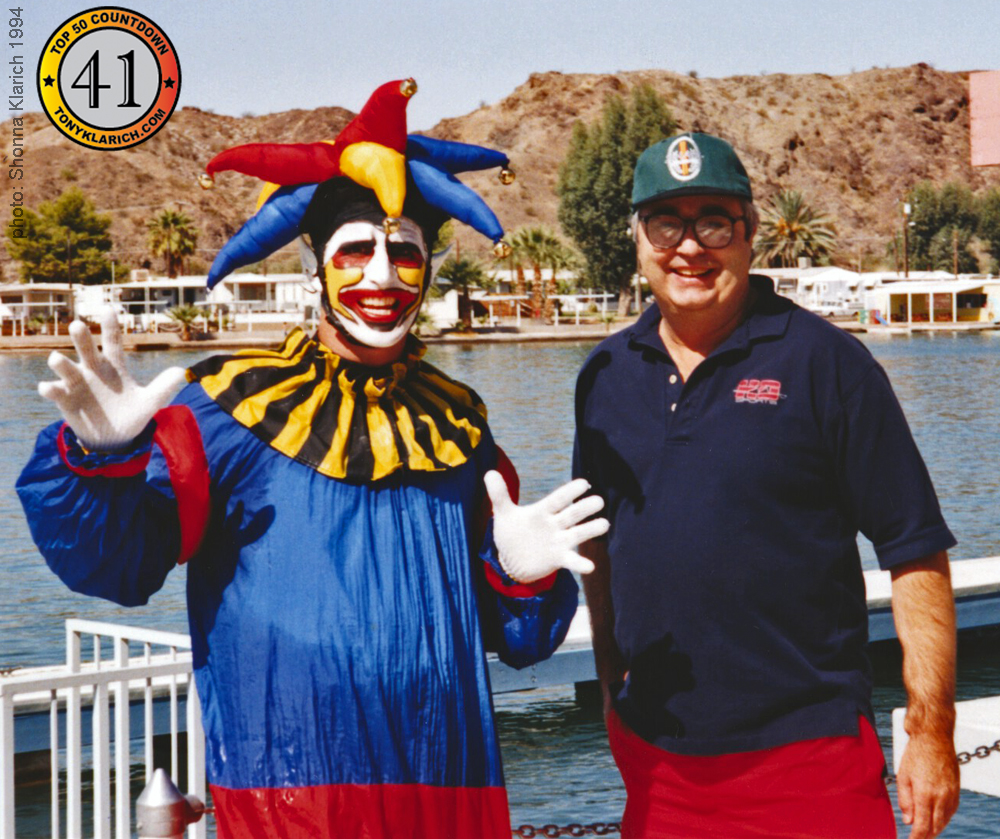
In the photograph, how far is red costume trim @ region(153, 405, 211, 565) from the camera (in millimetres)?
2572

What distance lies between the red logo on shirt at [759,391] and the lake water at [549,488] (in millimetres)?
4391

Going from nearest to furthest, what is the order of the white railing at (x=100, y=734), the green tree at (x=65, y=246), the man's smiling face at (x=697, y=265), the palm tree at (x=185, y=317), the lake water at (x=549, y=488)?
the man's smiling face at (x=697, y=265) < the white railing at (x=100, y=734) < the lake water at (x=549, y=488) < the palm tree at (x=185, y=317) < the green tree at (x=65, y=246)

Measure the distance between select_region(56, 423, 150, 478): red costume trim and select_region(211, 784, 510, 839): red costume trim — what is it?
649mm

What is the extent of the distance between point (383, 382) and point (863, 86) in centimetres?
13898

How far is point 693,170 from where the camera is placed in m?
2.93

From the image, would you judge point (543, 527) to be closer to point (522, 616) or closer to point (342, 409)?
point (522, 616)

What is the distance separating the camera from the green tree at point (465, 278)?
52.9m

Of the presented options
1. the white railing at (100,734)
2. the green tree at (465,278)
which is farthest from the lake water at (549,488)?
the green tree at (465,278)

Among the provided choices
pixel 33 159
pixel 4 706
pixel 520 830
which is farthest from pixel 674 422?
pixel 33 159

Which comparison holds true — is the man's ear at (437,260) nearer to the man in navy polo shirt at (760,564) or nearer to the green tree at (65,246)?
the man in navy polo shirt at (760,564)

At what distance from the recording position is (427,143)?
2973mm

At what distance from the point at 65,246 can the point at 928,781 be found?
76178 mm

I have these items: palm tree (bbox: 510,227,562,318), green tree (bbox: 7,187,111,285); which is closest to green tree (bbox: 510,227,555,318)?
palm tree (bbox: 510,227,562,318)

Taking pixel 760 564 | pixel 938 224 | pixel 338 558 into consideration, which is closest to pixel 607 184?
pixel 938 224
